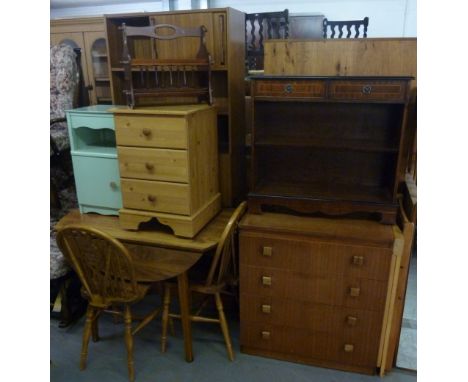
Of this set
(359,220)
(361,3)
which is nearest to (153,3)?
(361,3)

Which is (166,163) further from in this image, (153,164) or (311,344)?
(311,344)

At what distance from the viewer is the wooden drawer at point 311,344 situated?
1877 mm

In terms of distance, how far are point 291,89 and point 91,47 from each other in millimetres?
2339

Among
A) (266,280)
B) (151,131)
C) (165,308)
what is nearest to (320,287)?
(266,280)

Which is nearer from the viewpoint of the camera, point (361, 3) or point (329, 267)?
point (329, 267)

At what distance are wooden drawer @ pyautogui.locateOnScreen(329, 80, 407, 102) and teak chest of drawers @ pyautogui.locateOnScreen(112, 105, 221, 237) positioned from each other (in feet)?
2.11

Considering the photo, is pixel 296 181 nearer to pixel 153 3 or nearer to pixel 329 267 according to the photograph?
pixel 329 267

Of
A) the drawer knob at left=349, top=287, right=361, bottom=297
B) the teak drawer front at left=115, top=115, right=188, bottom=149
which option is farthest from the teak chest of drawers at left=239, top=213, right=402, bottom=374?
the teak drawer front at left=115, top=115, right=188, bottom=149

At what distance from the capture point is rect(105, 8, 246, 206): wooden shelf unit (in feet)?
6.70

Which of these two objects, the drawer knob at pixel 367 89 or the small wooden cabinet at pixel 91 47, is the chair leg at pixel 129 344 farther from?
the small wooden cabinet at pixel 91 47

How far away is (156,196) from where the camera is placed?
6.11ft

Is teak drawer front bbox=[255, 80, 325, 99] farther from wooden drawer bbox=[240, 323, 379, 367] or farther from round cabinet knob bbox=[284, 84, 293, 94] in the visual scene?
wooden drawer bbox=[240, 323, 379, 367]

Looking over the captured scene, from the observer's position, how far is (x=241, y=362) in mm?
2025

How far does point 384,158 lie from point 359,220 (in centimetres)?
37
